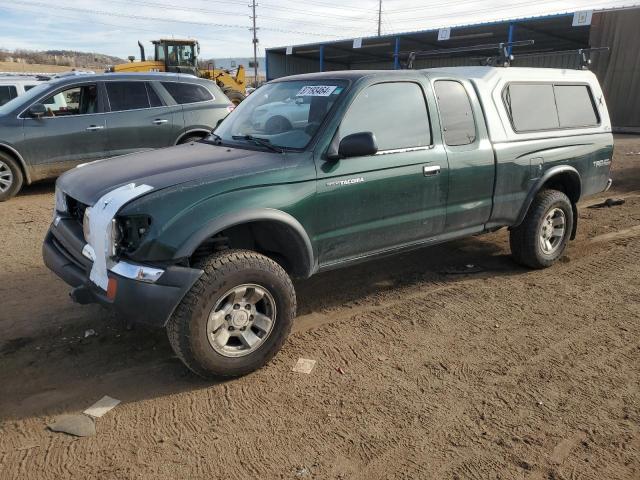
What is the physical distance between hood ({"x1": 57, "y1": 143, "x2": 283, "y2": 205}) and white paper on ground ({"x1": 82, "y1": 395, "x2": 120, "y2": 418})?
3.91 ft

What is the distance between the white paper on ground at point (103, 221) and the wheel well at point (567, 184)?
3.99m

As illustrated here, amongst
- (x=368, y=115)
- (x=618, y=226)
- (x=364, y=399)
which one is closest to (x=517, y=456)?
(x=364, y=399)

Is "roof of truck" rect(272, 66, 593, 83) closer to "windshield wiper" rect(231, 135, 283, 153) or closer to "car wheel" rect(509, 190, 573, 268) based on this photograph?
"windshield wiper" rect(231, 135, 283, 153)

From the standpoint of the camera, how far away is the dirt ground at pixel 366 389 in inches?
103

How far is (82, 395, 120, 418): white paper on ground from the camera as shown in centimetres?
299

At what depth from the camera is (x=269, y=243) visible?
369 centimetres

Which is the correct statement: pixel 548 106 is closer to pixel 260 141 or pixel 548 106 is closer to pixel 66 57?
pixel 260 141

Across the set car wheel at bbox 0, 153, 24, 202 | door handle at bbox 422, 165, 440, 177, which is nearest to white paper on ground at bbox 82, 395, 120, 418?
door handle at bbox 422, 165, 440, 177

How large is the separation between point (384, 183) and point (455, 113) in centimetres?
104

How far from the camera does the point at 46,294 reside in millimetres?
4500

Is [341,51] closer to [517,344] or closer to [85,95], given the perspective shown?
[85,95]

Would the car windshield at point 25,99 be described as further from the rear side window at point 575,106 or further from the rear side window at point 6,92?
the rear side window at point 575,106

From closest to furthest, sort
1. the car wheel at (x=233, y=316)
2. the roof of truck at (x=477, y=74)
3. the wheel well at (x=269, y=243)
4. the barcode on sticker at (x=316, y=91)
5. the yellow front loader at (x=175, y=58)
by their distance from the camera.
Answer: the car wheel at (x=233, y=316)
the wheel well at (x=269, y=243)
the barcode on sticker at (x=316, y=91)
the roof of truck at (x=477, y=74)
the yellow front loader at (x=175, y=58)

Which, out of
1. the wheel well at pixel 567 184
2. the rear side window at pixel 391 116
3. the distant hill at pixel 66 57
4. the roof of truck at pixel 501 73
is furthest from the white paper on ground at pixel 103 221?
the distant hill at pixel 66 57
